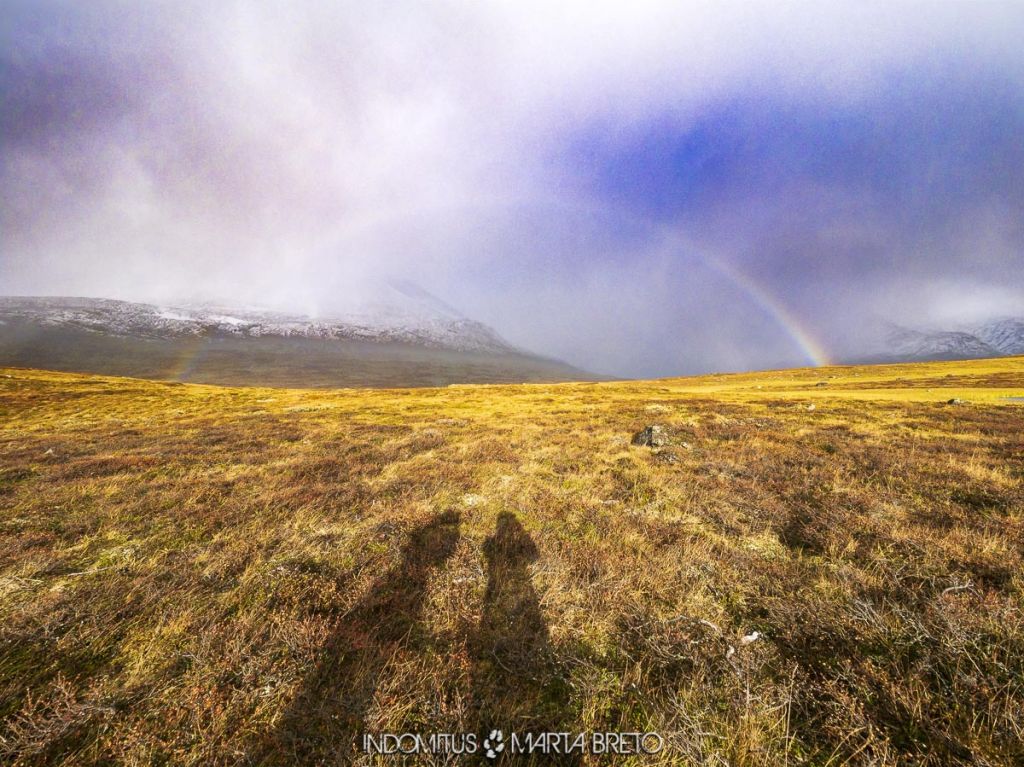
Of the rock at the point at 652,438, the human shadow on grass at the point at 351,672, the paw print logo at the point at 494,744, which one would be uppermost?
the rock at the point at 652,438

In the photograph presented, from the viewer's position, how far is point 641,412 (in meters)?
22.8

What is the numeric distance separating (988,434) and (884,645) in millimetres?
17347

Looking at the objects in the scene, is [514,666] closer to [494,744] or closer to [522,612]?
[494,744]

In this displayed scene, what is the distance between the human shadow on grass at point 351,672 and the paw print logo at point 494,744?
1.06 m

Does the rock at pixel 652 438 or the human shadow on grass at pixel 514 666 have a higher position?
the rock at pixel 652 438

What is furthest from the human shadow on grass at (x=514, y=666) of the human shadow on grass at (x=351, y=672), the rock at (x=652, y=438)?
the rock at (x=652, y=438)

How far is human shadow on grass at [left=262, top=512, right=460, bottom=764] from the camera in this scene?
2.84m

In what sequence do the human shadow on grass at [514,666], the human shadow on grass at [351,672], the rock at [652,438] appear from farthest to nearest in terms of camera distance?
the rock at [652,438]
the human shadow on grass at [514,666]
the human shadow on grass at [351,672]

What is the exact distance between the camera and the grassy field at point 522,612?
9.57 feet

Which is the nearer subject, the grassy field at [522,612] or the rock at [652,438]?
the grassy field at [522,612]

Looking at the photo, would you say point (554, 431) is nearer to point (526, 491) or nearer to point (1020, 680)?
point (526, 491)

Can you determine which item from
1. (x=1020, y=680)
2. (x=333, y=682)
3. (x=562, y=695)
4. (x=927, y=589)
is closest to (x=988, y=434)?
(x=927, y=589)

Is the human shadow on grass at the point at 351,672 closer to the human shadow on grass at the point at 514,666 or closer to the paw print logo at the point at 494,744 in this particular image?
the human shadow on grass at the point at 514,666

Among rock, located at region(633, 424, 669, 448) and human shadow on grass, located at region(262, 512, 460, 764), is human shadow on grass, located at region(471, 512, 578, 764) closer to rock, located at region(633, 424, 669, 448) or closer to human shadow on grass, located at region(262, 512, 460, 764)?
human shadow on grass, located at region(262, 512, 460, 764)
